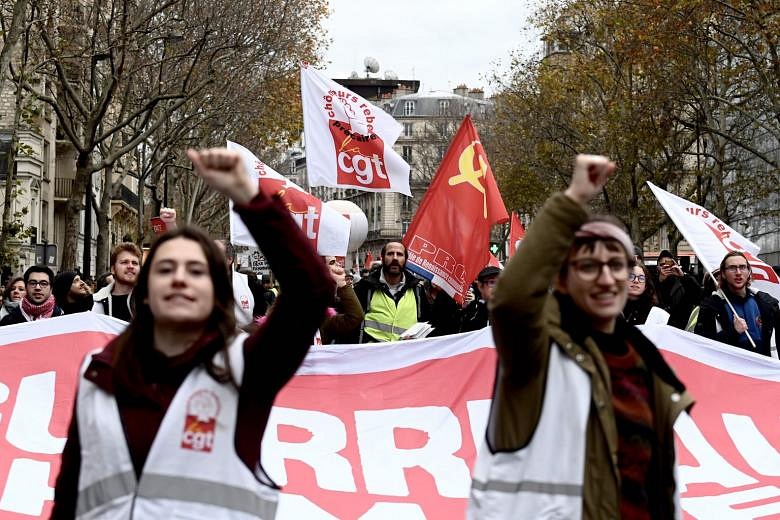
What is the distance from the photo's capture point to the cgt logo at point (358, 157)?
1129 centimetres

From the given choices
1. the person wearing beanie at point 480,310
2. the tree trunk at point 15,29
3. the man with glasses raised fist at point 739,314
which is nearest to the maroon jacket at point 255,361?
the person wearing beanie at point 480,310

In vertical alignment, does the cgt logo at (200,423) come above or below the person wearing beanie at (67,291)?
below

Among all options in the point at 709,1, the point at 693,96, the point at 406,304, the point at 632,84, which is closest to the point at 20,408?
the point at 406,304

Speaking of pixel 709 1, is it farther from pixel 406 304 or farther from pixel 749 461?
pixel 749 461

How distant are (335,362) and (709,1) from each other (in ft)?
61.7

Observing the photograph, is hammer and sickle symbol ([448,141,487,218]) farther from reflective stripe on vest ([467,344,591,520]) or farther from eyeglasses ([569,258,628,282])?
reflective stripe on vest ([467,344,591,520])

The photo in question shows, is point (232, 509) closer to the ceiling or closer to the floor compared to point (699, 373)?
closer to the floor

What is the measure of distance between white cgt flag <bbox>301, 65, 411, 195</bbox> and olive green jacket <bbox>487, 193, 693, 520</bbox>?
7.89 m

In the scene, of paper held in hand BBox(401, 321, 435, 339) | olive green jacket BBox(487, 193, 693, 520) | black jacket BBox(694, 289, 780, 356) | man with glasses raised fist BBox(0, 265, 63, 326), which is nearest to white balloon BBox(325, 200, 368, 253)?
man with glasses raised fist BBox(0, 265, 63, 326)

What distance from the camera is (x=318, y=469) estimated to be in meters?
6.94

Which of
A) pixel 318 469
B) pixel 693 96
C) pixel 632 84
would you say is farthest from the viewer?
pixel 632 84

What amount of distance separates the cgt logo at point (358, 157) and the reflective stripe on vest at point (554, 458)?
801 cm

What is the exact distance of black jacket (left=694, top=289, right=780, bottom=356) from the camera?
938 cm

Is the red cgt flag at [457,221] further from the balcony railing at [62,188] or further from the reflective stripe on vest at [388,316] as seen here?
the balcony railing at [62,188]
